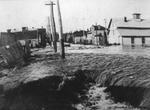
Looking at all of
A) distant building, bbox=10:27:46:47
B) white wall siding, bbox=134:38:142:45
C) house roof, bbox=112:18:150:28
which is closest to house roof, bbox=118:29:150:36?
house roof, bbox=112:18:150:28

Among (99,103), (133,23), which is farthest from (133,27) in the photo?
(99,103)

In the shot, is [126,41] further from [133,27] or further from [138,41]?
[133,27]

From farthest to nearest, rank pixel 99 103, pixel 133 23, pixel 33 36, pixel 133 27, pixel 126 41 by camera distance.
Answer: pixel 33 36 → pixel 133 23 → pixel 133 27 → pixel 126 41 → pixel 99 103

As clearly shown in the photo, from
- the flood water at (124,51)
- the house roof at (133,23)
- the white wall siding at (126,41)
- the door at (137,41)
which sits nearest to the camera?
the flood water at (124,51)

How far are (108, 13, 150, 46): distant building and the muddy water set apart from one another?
32.6m

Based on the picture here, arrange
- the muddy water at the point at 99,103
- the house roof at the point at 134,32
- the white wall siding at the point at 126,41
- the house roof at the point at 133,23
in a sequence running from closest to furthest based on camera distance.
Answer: the muddy water at the point at 99,103 < the white wall siding at the point at 126,41 < the house roof at the point at 134,32 < the house roof at the point at 133,23

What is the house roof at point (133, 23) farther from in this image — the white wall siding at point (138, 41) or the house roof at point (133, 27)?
the white wall siding at point (138, 41)

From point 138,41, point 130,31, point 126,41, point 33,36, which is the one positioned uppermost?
point 130,31

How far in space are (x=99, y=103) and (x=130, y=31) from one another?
3845 centimetres

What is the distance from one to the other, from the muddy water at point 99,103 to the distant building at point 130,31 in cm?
3265

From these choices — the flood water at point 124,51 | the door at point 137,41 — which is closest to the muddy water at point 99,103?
the flood water at point 124,51

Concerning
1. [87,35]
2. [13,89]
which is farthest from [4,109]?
[87,35]

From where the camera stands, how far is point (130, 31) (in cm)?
4619

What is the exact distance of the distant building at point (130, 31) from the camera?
145ft
